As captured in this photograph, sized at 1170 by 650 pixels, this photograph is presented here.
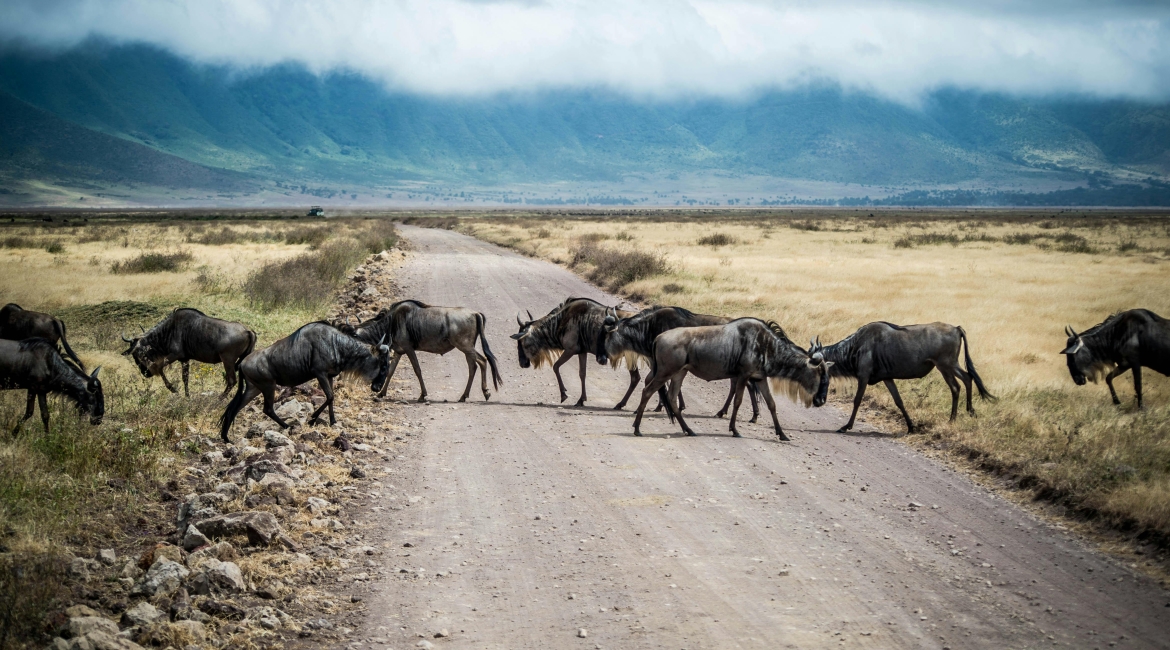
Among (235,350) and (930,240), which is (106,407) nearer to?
(235,350)

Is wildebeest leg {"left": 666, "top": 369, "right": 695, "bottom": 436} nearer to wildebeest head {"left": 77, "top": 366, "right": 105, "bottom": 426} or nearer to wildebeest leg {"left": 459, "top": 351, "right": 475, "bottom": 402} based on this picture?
wildebeest leg {"left": 459, "top": 351, "right": 475, "bottom": 402}

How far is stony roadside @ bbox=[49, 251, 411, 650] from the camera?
247 inches

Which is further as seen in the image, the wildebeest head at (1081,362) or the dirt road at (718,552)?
the wildebeest head at (1081,362)

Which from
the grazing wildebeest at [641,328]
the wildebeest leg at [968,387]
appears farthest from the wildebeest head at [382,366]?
the wildebeest leg at [968,387]

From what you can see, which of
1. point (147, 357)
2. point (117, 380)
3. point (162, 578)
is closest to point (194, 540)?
point (162, 578)

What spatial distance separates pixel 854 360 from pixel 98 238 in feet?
191

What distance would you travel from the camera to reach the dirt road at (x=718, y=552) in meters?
6.47

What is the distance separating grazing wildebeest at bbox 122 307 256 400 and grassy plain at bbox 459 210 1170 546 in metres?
9.13

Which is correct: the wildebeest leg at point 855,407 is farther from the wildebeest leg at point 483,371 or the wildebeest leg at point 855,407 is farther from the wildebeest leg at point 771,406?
the wildebeest leg at point 483,371

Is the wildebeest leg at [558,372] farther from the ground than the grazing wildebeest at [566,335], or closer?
closer

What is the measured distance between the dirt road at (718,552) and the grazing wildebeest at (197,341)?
3163mm

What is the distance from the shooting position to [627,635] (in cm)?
636

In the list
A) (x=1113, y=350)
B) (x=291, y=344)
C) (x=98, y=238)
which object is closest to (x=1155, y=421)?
(x=1113, y=350)

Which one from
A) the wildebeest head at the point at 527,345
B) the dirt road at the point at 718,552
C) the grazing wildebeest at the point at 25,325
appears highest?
the grazing wildebeest at the point at 25,325
